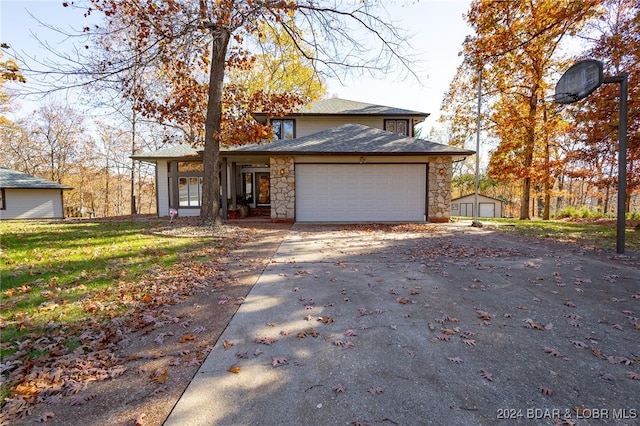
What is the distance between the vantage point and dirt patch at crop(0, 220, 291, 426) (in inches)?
77.2

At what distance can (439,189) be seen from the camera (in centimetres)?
1245

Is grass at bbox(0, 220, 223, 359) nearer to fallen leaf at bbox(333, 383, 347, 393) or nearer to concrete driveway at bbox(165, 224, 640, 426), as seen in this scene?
concrete driveway at bbox(165, 224, 640, 426)

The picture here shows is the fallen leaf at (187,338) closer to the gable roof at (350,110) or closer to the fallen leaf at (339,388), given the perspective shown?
the fallen leaf at (339,388)

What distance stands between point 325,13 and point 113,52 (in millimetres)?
5864

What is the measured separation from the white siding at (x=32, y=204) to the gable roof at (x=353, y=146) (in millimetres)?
15294

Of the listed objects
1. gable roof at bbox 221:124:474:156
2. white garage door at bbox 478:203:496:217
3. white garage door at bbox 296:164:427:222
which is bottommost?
white garage door at bbox 478:203:496:217

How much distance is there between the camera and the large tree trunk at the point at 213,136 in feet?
32.2

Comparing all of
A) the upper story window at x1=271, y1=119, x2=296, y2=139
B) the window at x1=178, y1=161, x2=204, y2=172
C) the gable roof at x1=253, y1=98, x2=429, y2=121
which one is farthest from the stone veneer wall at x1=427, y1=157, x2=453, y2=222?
the window at x1=178, y1=161, x2=204, y2=172

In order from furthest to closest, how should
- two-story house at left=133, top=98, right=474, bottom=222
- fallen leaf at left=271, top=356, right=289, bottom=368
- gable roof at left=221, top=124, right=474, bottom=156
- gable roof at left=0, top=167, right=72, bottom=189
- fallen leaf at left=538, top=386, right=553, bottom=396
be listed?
gable roof at left=0, top=167, right=72, bottom=189
two-story house at left=133, top=98, right=474, bottom=222
gable roof at left=221, top=124, right=474, bottom=156
fallen leaf at left=271, top=356, right=289, bottom=368
fallen leaf at left=538, top=386, right=553, bottom=396

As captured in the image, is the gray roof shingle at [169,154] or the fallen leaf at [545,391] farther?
the gray roof shingle at [169,154]

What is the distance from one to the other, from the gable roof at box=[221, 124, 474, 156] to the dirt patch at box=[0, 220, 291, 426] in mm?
7681

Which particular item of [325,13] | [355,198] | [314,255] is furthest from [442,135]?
[314,255]

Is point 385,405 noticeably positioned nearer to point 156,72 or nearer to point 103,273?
point 103,273

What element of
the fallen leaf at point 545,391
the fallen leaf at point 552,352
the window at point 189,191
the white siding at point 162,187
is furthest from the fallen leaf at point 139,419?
the white siding at point 162,187
